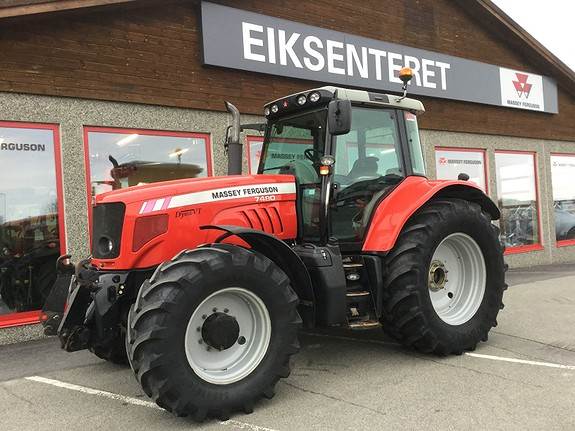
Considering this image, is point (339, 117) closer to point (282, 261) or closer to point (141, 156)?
point (282, 261)

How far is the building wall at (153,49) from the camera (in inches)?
252

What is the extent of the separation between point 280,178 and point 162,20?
4069mm

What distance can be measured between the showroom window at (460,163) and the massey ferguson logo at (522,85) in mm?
1869

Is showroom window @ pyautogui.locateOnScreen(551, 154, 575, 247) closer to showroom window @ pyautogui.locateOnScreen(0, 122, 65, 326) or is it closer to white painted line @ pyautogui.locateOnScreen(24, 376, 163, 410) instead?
showroom window @ pyautogui.locateOnScreen(0, 122, 65, 326)

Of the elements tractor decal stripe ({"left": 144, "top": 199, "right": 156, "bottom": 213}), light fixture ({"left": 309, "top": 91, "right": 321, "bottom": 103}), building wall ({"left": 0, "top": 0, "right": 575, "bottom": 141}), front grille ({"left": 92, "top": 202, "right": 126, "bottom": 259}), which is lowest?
front grille ({"left": 92, "top": 202, "right": 126, "bottom": 259})

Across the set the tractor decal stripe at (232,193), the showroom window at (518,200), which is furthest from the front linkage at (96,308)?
the showroom window at (518,200)

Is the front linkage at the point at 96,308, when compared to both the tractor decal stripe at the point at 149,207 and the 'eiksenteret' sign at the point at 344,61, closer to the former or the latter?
the tractor decal stripe at the point at 149,207

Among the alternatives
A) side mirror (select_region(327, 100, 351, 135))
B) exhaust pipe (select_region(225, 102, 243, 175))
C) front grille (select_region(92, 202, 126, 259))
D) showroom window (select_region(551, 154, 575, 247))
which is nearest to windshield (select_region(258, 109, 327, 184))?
exhaust pipe (select_region(225, 102, 243, 175))

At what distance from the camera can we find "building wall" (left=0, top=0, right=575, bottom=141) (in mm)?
6406

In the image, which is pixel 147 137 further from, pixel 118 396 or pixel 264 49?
pixel 118 396

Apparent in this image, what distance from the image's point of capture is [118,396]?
4.06 m

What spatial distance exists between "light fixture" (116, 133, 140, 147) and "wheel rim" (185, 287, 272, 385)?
4.21 metres

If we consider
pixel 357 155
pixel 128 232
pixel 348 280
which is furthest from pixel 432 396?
pixel 128 232

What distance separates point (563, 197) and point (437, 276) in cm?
1015
